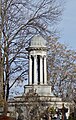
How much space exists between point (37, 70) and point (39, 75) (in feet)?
2.49

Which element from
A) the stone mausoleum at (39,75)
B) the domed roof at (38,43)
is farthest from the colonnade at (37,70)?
the domed roof at (38,43)

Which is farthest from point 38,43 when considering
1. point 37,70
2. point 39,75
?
point 39,75

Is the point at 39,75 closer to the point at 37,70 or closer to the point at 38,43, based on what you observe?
the point at 37,70

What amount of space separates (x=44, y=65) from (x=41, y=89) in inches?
137

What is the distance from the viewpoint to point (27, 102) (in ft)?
135

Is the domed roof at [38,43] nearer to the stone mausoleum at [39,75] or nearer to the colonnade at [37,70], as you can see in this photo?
the stone mausoleum at [39,75]

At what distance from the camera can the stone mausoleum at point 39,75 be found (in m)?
43.9

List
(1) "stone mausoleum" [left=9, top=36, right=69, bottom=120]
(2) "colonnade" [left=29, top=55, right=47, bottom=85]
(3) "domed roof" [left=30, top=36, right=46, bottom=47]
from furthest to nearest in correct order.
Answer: (2) "colonnade" [left=29, top=55, right=47, bottom=85]
(3) "domed roof" [left=30, top=36, right=46, bottom=47]
(1) "stone mausoleum" [left=9, top=36, right=69, bottom=120]

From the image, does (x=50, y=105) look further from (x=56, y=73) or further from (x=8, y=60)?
(x=56, y=73)

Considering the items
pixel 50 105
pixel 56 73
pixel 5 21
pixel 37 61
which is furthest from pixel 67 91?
pixel 5 21

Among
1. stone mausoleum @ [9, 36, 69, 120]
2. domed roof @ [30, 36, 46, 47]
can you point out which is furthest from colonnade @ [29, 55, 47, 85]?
domed roof @ [30, 36, 46, 47]

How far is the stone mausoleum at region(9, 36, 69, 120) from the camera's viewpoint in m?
43.9

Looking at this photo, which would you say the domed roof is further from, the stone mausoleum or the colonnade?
the colonnade

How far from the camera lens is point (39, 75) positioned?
154 feet
